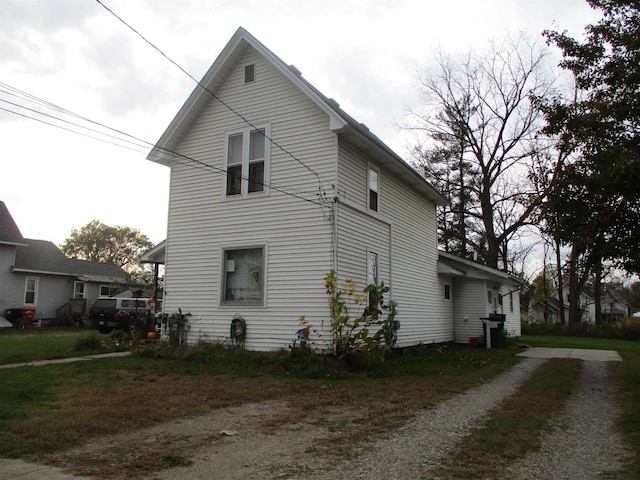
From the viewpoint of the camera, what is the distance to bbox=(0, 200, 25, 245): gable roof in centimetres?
2620

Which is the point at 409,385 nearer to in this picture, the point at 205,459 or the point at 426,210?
the point at 205,459

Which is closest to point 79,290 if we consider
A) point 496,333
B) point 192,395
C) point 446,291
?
point 446,291

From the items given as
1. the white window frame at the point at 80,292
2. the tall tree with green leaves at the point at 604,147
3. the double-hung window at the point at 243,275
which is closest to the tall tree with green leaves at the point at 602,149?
the tall tree with green leaves at the point at 604,147

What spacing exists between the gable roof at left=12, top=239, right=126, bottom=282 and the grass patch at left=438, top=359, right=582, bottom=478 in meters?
26.7

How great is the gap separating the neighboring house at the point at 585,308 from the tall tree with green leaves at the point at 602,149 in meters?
54.2

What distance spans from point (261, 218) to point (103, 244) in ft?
180

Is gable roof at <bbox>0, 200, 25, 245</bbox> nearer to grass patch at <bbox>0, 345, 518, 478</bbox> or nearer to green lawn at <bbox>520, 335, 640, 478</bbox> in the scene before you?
grass patch at <bbox>0, 345, 518, 478</bbox>

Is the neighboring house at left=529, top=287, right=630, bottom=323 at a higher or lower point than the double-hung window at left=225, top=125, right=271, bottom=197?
lower

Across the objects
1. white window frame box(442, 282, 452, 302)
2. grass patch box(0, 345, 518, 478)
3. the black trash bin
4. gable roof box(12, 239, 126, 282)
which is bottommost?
grass patch box(0, 345, 518, 478)

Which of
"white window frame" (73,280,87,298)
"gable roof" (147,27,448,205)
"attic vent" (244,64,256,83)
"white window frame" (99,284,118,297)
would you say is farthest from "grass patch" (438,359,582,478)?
"white window frame" (99,284,118,297)

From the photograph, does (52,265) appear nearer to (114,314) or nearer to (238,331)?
(114,314)

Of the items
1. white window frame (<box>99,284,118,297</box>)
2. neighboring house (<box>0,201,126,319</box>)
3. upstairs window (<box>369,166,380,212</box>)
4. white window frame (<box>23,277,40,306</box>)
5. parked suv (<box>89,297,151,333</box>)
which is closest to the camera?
upstairs window (<box>369,166,380,212</box>)

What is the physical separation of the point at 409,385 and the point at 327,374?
173cm

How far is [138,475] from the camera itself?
426 cm
